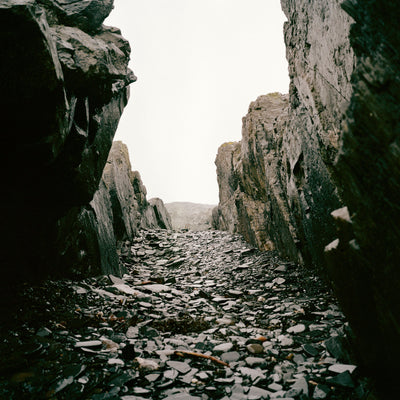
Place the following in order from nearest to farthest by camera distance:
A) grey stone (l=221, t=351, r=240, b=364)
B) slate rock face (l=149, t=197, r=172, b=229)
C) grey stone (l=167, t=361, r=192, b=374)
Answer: grey stone (l=167, t=361, r=192, b=374) < grey stone (l=221, t=351, r=240, b=364) < slate rock face (l=149, t=197, r=172, b=229)

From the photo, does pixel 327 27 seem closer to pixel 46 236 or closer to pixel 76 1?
pixel 76 1

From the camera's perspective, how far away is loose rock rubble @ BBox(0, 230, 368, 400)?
3.84 m

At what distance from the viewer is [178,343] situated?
5.88 m

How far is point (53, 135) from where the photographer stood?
574 cm

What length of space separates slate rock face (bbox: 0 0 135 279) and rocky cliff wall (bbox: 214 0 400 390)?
4.90m

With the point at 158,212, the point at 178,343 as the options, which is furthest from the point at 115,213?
the point at 158,212

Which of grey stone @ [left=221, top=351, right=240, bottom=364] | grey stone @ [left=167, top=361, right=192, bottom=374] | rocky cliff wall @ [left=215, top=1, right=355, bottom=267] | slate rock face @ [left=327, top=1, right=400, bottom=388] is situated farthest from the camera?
rocky cliff wall @ [left=215, top=1, right=355, bottom=267]

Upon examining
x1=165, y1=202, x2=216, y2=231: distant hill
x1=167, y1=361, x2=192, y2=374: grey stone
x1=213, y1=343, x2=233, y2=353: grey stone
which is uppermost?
x1=165, y1=202, x2=216, y2=231: distant hill

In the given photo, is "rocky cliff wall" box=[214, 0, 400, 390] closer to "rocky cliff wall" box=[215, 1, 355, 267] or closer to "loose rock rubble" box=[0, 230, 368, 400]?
"rocky cliff wall" box=[215, 1, 355, 267]

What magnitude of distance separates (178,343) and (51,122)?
18.1ft

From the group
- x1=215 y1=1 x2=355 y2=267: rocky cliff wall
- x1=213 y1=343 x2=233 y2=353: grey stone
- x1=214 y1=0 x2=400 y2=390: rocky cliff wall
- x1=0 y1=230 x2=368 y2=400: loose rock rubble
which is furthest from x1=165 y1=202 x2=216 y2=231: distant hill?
x1=213 y1=343 x2=233 y2=353: grey stone

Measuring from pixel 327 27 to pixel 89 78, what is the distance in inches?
236

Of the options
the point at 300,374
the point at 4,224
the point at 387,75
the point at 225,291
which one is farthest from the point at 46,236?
the point at 387,75

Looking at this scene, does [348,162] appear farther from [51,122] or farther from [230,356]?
[51,122]
